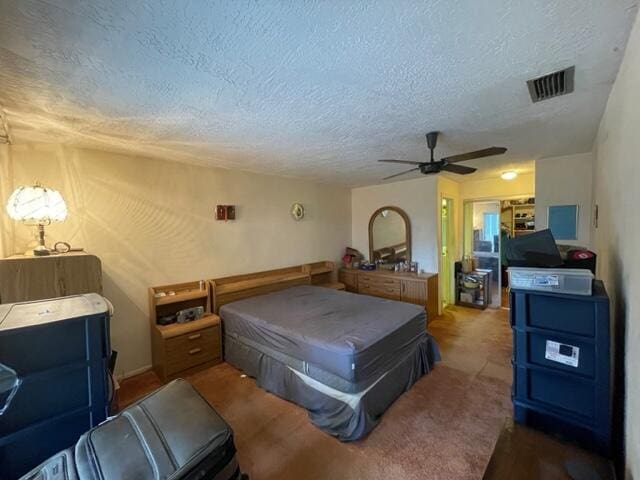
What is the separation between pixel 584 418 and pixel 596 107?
2213 millimetres

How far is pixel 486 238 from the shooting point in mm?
5645

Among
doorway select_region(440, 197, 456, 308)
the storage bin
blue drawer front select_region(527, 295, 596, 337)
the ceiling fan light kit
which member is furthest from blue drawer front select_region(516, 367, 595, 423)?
the ceiling fan light kit

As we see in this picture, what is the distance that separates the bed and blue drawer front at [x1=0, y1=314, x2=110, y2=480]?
5.11 ft

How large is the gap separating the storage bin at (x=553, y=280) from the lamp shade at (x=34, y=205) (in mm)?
3338

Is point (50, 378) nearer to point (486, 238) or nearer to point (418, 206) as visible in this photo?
point (418, 206)

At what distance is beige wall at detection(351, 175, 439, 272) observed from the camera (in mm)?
4668

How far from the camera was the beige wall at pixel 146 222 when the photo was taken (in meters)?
2.71

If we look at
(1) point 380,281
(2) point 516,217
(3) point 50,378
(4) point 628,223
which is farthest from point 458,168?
(2) point 516,217

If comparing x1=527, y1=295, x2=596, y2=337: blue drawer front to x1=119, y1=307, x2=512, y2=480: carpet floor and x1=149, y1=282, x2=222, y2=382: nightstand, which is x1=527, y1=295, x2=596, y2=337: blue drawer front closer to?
x1=119, y1=307, x2=512, y2=480: carpet floor

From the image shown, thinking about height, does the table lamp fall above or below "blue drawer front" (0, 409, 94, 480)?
above

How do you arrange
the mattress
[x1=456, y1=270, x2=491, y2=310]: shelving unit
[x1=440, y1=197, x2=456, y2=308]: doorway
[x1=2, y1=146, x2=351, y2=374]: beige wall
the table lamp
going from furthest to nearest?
[x1=456, y1=270, x2=491, y2=310]: shelving unit → [x1=440, y1=197, x2=456, y2=308]: doorway → [x1=2, y1=146, x2=351, y2=374]: beige wall → the mattress → the table lamp

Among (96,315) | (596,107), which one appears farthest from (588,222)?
(96,315)

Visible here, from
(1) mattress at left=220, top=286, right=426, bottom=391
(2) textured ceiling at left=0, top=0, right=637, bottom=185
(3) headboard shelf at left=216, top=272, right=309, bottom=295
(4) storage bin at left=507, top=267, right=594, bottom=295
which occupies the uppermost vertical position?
(2) textured ceiling at left=0, top=0, right=637, bottom=185

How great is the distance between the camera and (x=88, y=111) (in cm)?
195
